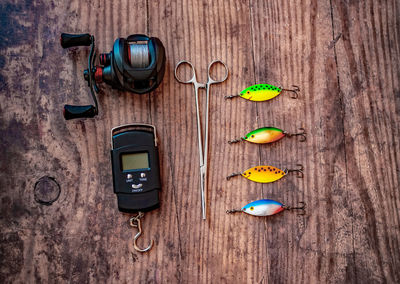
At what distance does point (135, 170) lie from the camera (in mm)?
1340

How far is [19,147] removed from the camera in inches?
53.9

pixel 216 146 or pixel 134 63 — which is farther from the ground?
pixel 134 63

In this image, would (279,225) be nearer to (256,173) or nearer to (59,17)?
(256,173)

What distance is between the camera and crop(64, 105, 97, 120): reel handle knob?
1.30 m

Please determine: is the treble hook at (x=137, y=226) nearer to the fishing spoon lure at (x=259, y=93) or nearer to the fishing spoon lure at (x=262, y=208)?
the fishing spoon lure at (x=262, y=208)

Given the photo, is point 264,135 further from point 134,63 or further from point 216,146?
point 134,63

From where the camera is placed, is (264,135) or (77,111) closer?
(77,111)

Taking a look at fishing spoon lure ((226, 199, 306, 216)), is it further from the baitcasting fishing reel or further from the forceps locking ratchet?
the baitcasting fishing reel

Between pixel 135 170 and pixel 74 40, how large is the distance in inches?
16.8

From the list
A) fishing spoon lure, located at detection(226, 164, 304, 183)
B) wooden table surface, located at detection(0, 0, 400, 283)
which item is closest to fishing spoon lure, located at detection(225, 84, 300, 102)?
wooden table surface, located at detection(0, 0, 400, 283)

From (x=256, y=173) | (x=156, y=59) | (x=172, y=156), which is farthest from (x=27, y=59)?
(x=256, y=173)

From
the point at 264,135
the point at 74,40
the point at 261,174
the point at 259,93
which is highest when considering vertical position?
the point at 74,40

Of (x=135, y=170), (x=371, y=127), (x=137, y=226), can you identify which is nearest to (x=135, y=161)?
(x=135, y=170)

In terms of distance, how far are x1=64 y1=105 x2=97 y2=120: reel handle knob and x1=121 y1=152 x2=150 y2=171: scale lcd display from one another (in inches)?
6.3
